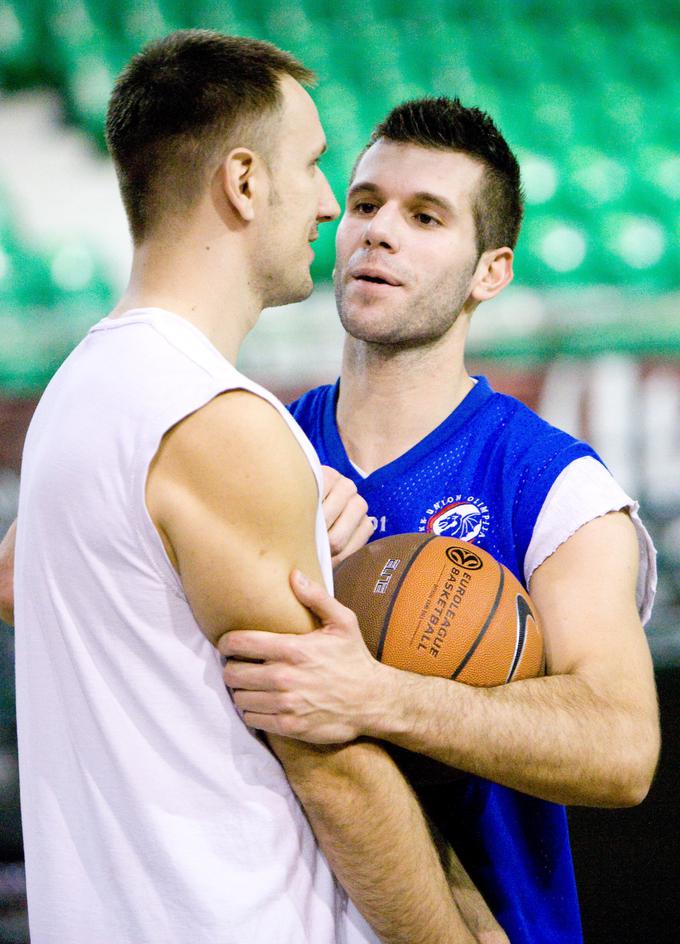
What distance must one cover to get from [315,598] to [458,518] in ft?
2.21

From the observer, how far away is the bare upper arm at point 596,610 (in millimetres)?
1748

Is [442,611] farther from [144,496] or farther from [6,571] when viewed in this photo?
[6,571]

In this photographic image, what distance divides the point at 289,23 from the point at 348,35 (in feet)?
1.16

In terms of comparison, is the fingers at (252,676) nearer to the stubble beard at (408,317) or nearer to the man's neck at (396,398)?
the man's neck at (396,398)

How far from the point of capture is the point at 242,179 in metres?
1.41

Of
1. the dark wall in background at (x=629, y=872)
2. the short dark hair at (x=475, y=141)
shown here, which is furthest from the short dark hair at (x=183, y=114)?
the dark wall in background at (x=629, y=872)

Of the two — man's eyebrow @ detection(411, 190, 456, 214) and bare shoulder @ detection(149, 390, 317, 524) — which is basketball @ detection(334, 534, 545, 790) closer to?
bare shoulder @ detection(149, 390, 317, 524)

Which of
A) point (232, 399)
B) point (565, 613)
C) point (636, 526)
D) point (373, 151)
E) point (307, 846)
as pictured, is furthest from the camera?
point (373, 151)

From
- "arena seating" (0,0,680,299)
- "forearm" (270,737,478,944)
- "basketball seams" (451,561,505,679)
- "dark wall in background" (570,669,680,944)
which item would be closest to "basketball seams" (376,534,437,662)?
"basketball seams" (451,561,505,679)

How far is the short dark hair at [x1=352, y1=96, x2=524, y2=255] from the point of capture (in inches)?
88.4

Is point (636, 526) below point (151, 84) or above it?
below

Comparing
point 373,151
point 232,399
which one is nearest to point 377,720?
point 232,399

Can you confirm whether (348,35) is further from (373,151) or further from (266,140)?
(266,140)

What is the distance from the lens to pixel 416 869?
1400 millimetres
